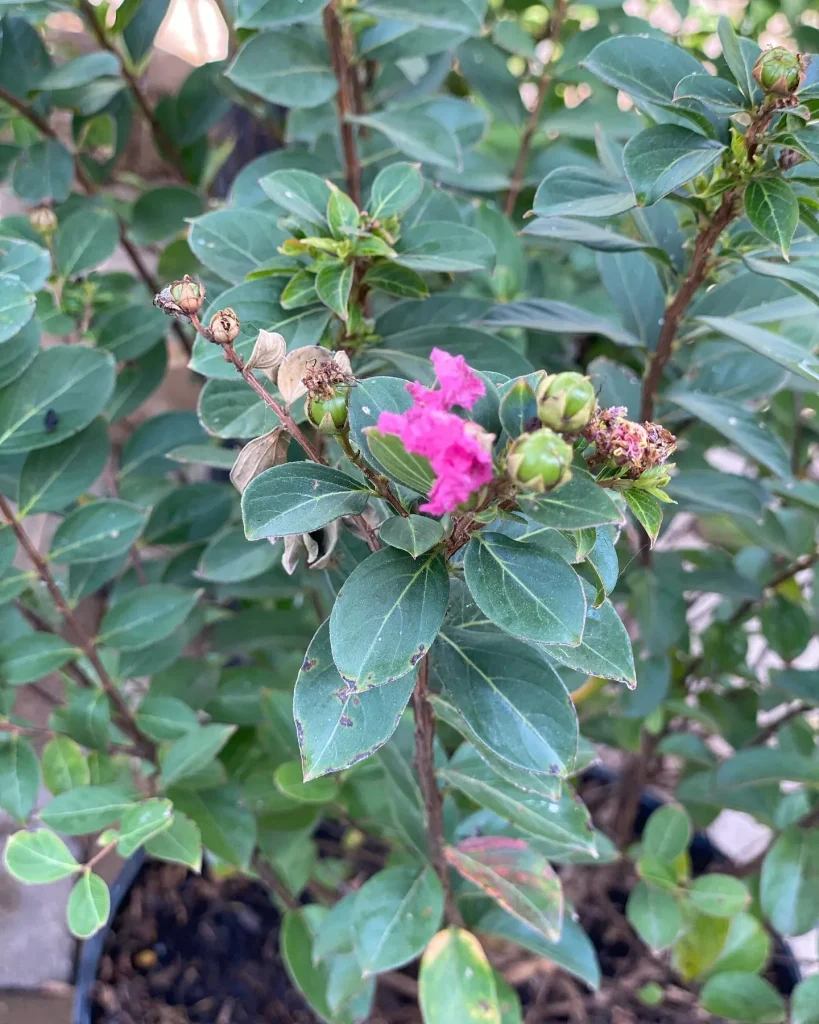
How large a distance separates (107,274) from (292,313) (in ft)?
1.50

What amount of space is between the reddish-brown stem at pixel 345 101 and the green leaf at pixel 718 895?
85 centimetres

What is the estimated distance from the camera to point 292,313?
0.55 metres

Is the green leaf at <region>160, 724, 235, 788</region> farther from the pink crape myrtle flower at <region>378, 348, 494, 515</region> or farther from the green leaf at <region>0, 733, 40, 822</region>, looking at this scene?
the pink crape myrtle flower at <region>378, 348, 494, 515</region>

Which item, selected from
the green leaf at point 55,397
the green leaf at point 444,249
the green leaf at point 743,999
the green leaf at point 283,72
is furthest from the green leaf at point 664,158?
the green leaf at point 743,999

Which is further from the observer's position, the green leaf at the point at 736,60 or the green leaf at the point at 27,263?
the green leaf at the point at 27,263

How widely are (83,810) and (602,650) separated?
1.41 ft

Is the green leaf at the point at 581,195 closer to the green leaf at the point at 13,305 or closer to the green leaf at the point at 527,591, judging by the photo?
the green leaf at the point at 527,591

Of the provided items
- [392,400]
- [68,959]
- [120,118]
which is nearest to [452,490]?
[392,400]

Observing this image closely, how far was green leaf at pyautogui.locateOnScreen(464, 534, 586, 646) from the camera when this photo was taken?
36 centimetres

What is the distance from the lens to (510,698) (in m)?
0.44

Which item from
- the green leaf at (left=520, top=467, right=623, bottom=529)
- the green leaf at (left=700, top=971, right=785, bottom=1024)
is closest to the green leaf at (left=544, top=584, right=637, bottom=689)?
the green leaf at (left=520, top=467, right=623, bottom=529)

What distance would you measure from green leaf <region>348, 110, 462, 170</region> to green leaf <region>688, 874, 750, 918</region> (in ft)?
2.69

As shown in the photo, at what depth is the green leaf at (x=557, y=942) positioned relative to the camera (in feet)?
2.35

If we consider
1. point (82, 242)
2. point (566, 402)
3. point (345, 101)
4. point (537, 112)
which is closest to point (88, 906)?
point (566, 402)
